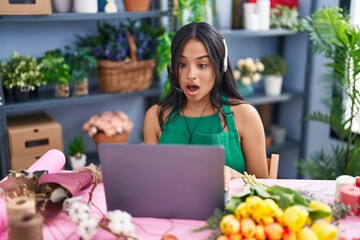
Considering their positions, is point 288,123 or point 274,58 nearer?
point 274,58

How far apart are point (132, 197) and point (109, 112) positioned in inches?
66.6

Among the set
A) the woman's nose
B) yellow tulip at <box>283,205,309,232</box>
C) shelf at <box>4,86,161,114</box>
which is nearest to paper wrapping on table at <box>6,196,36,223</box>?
yellow tulip at <box>283,205,309,232</box>

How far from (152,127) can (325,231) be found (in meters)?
0.93

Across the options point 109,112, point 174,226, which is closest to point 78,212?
point 174,226

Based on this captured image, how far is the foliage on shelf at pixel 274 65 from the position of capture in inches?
129

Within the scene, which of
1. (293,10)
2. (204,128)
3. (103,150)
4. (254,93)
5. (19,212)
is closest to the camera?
(19,212)

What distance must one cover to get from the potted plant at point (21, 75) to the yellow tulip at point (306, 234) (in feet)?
6.04

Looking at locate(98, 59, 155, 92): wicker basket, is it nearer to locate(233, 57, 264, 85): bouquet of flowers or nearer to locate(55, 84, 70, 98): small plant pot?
locate(55, 84, 70, 98): small plant pot

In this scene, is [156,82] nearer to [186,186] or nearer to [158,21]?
[158,21]

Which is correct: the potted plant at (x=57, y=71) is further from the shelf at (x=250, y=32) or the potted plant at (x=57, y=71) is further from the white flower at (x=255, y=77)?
the white flower at (x=255, y=77)

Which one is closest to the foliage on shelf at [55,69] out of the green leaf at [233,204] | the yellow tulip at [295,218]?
the green leaf at [233,204]

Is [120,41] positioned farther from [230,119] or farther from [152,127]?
[230,119]

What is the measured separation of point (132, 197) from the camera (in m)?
1.21

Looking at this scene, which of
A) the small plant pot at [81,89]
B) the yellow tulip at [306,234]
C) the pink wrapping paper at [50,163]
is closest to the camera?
→ the yellow tulip at [306,234]
